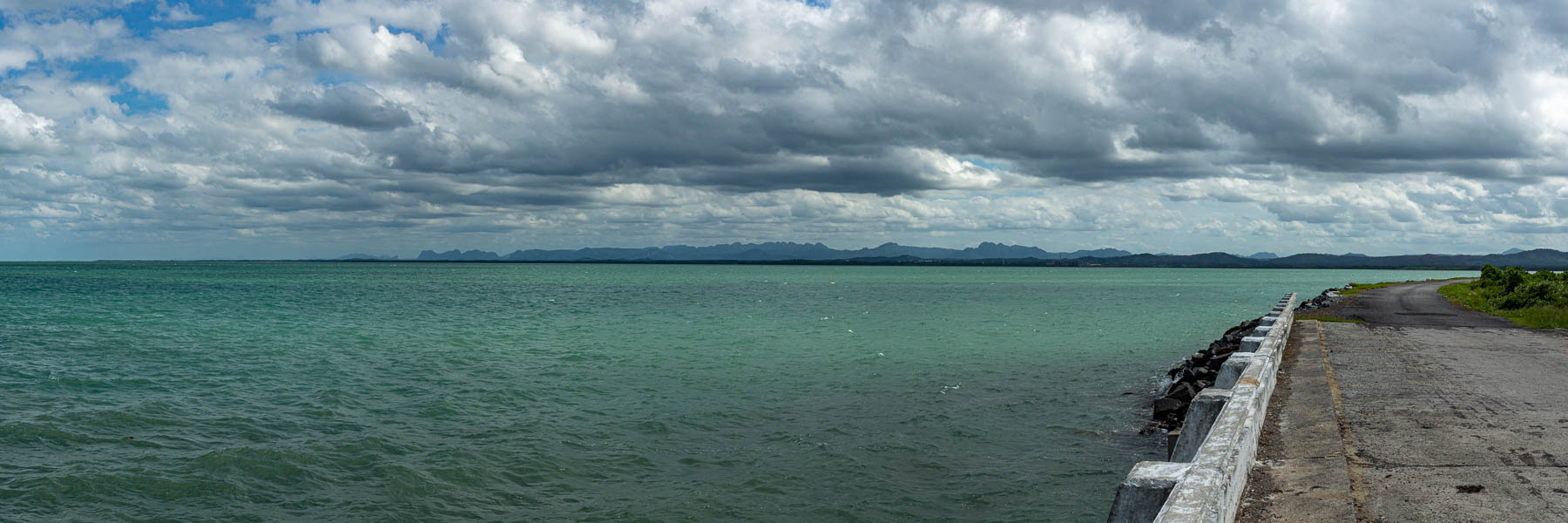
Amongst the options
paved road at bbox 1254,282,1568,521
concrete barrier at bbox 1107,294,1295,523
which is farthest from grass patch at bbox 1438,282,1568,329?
concrete barrier at bbox 1107,294,1295,523

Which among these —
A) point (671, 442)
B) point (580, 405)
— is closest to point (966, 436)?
point (671, 442)

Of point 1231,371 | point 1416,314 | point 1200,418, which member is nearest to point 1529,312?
point 1416,314

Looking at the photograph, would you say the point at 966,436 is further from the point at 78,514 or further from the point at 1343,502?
the point at 78,514

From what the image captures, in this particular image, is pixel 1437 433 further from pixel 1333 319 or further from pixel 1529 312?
pixel 1529 312

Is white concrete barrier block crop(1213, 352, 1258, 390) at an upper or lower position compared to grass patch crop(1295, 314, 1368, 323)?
upper

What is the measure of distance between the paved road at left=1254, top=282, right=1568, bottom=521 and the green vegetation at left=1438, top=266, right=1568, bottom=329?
31.6 feet

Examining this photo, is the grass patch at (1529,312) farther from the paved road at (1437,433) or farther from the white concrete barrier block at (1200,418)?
the white concrete barrier block at (1200,418)

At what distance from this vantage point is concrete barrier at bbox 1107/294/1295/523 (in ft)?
15.8

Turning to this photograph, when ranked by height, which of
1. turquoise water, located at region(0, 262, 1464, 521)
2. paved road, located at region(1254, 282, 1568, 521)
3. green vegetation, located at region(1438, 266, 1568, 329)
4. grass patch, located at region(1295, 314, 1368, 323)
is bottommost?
turquoise water, located at region(0, 262, 1464, 521)

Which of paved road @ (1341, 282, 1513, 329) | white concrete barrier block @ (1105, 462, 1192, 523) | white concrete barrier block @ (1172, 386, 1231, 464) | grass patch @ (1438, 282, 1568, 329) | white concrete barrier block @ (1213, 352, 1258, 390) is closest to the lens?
white concrete barrier block @ (1105, 462, 1192, 523)

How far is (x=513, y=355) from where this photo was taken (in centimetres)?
2733

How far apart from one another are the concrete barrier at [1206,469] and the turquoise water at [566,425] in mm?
3017

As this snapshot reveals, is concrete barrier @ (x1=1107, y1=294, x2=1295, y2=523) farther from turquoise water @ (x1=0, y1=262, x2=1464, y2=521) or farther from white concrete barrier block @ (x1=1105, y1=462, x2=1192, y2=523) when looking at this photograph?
turquoise water @ (x1=0, y1=262, x2=1464, y2=521)

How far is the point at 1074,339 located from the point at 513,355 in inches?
801
